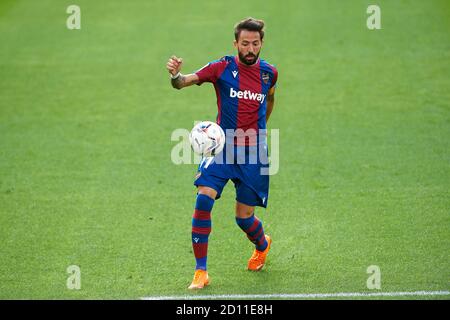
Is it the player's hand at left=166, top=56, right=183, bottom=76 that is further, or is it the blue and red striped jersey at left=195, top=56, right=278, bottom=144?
the blue and red striped jersey at left=195, top=56, right=278, bottom=144

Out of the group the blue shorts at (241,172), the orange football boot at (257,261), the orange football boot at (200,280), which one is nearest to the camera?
the orange football boot at (200,280)

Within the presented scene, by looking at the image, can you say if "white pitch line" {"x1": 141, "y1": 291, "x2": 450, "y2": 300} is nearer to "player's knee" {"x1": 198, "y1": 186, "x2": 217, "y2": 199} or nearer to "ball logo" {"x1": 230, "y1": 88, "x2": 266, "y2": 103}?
"player's knee" {"x1": 198, "y1": 186, "x2": 217, "y2": 199}

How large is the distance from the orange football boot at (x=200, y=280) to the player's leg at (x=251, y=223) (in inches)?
23.2

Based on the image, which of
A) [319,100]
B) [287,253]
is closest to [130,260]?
[287,253]

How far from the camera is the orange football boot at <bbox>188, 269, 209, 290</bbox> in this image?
23.4 feet

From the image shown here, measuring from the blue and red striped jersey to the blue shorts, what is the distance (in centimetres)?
22

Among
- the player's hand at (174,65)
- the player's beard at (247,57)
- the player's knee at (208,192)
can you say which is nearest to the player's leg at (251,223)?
the player's knee at (208,192)

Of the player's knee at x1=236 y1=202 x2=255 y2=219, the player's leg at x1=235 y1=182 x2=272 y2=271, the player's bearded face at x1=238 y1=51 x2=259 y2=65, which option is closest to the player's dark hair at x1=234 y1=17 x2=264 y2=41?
the player's bearded face at x1=238 y1=51 x2=259 y2=65

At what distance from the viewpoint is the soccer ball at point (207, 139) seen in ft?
22.7

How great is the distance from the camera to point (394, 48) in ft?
50.7

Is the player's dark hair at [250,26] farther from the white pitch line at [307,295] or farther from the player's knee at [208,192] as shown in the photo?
the white pitch line at [307,295]

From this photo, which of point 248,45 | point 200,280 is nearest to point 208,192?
point 200,280

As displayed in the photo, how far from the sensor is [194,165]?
35.6ft

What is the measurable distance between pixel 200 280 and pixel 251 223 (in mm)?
750
